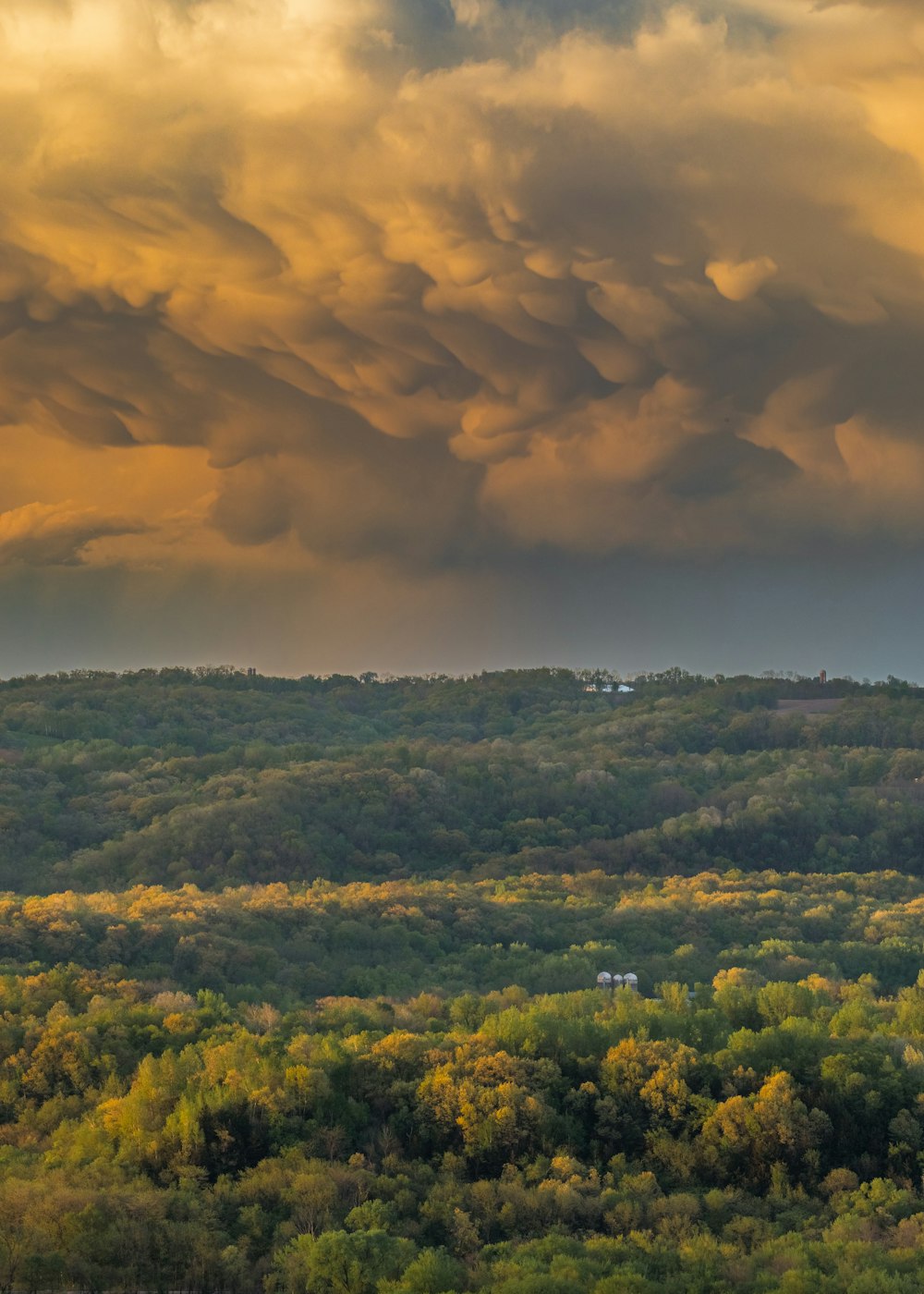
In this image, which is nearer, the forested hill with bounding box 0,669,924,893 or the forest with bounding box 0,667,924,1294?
the forest with bounding box 0,667,924,1294

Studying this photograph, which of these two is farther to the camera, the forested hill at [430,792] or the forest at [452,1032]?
the forested hill at [430,792]

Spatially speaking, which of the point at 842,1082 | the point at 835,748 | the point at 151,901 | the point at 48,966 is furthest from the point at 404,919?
the point at 835,748

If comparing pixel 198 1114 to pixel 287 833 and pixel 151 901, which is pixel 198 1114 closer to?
pixel 151 901

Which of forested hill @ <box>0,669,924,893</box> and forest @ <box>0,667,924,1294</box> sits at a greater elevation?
forested hill @ <box>0,669,924,893</box>

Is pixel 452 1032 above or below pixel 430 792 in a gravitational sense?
below
